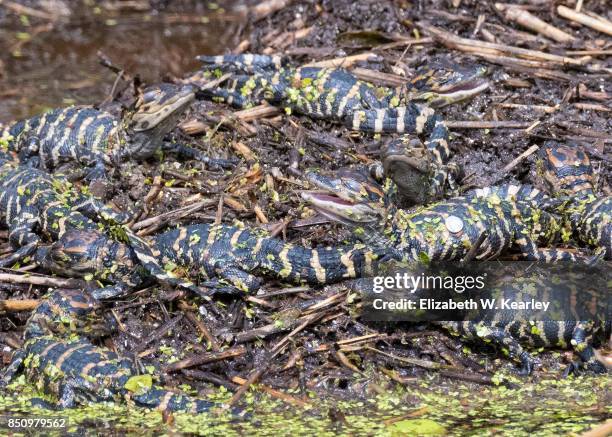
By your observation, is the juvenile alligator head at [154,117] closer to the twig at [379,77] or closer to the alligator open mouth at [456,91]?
the twig at [379,77]

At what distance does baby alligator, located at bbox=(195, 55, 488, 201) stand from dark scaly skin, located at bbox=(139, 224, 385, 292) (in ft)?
3.68

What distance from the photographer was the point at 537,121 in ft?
23.3

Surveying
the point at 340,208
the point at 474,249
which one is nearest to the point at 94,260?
the point at 340,208

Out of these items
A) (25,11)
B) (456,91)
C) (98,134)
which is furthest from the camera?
(25,11)

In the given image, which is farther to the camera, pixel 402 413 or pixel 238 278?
pixel 238 278

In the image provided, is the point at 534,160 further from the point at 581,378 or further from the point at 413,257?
the point at 581,378

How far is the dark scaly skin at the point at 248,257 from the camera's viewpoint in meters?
5.80

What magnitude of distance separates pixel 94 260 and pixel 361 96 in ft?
9.19

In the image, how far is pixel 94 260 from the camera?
6.07m

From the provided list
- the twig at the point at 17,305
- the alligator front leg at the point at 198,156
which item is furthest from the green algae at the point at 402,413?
the alligator front leg at the point at 198,156

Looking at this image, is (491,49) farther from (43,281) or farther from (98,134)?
(43,281)

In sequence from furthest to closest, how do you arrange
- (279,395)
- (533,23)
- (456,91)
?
(533,23) < (456,91) < (279,395)

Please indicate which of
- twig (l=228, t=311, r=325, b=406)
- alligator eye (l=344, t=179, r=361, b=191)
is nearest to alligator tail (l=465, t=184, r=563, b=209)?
alligator eye (l=344, t=179, r=361, b=191)

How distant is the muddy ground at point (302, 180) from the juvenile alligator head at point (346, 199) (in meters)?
0.51
